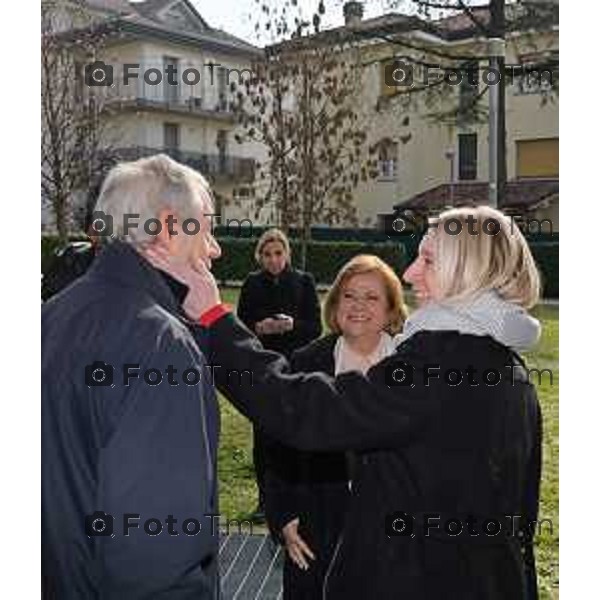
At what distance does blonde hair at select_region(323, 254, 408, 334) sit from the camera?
259 centimetres

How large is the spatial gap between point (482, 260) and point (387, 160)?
288 inches

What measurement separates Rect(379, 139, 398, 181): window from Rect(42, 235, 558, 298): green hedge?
71 centimetres

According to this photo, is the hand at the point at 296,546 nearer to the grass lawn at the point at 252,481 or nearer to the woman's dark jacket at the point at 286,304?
the grass lawn at the point at 252,481

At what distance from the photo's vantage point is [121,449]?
4.20 feet

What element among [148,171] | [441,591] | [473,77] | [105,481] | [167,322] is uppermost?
[473,77]

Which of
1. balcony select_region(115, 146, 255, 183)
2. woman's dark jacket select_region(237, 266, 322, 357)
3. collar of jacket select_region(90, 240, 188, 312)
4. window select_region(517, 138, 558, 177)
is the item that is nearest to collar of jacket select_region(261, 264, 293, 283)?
woman's dark jacket select_region(237, 266, 322, 357)

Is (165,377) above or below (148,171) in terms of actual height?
below

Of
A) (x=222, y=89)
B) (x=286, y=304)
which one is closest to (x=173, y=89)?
(x=286, y=304)

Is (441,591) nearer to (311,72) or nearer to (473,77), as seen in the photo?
(473,77)

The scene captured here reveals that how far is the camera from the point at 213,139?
7695mm

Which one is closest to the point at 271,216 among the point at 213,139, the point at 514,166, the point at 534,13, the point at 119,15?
the point at 213,139

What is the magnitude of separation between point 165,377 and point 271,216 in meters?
6.67

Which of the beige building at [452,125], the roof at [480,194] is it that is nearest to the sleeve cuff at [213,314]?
the beige building at [452,125]
